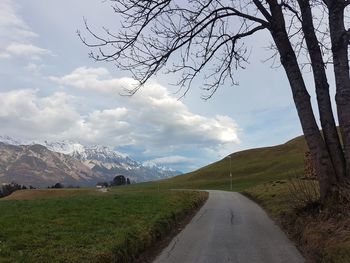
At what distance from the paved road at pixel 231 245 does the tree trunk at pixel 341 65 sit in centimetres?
318

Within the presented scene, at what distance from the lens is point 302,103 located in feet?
49.5

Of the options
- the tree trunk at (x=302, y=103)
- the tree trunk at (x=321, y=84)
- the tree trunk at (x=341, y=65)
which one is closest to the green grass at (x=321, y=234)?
the tree trunk at (x=302, y=103)

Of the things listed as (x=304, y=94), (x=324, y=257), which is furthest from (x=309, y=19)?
(x=324, y=257)

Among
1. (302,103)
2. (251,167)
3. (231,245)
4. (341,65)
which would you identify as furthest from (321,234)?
(251,167)

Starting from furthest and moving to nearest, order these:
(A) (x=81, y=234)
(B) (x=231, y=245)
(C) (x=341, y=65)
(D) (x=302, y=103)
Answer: (D) (x=302, y=103)
(C) (x=341, y=65)
(B) (x=231, y=245)
(A) (x=81, y=234)

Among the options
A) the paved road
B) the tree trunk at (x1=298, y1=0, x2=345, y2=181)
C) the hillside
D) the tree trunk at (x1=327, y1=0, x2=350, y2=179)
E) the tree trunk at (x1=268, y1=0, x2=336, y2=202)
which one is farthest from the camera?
the hillside

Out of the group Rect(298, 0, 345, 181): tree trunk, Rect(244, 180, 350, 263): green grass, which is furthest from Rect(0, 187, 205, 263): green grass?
Rect(298, 0, 345, 181): tree trunk

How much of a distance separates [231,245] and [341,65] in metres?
6.00

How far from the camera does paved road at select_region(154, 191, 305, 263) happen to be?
1159 cm

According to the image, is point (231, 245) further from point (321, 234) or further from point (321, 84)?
point (321, 84)

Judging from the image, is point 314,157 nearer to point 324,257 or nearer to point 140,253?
point 324,257

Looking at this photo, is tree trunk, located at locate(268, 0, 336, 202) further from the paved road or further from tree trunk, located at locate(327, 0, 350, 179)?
the paved road

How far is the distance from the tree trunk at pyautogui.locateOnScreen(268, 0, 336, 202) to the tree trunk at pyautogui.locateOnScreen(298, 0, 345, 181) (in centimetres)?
34

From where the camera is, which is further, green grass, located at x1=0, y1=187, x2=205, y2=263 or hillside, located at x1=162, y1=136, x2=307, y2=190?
hillside, located at x1=162, y1=136, x2=307, y2=190
